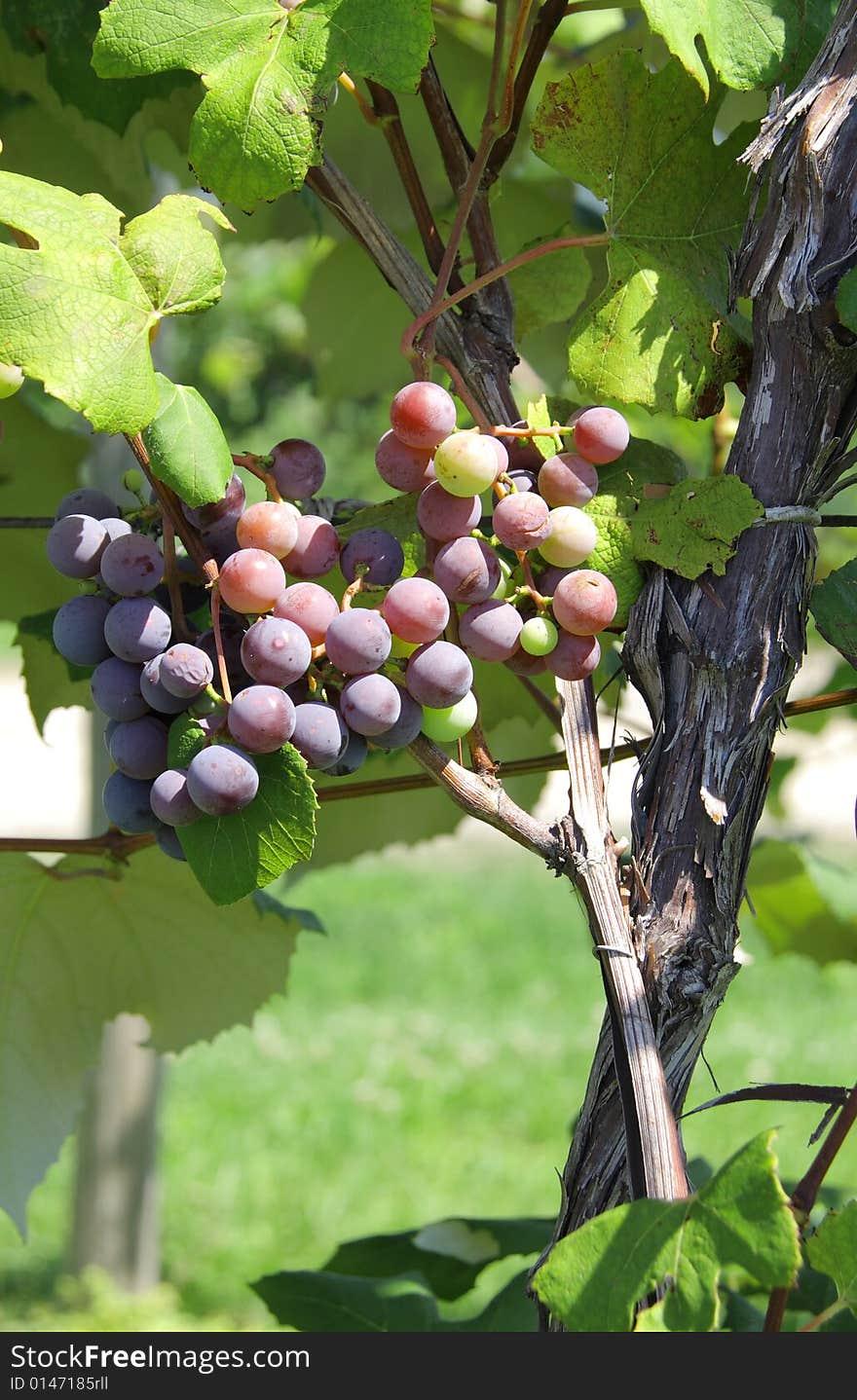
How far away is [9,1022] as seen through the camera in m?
0.92

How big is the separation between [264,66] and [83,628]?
264mm

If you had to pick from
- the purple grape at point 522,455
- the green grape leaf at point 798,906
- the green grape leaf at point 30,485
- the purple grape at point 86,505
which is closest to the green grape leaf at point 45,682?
the green grape leaf at point 30,485

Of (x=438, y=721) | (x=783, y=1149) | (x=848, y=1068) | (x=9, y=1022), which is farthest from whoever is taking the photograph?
(x=848, y=1068)

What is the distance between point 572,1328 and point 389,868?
199 inches

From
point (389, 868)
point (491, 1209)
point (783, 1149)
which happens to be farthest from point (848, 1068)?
point (389, 868)

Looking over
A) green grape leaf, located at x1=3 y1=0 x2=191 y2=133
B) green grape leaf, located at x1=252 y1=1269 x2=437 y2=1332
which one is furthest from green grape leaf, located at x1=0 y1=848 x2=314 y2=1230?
green grape leaf, located at x1=3 y1=0 x2=191 y2=133

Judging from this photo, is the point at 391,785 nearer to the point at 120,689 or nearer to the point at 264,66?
the point at 120,689

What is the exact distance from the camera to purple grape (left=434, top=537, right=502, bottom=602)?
58 centimetres

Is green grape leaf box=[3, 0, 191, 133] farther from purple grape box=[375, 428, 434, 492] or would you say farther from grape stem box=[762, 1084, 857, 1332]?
grape stem box=[762, 1084, 857, 1332]

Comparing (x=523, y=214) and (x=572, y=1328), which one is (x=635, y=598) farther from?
(x=523, y=214)

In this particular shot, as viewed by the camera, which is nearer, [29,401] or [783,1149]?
[29,401]

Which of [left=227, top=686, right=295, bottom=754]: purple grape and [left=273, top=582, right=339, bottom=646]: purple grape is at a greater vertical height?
[left=273, top=582, right=339, bottom=646]: purple grape

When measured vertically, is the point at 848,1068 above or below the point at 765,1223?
above

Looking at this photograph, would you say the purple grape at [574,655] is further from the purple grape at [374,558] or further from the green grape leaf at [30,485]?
the green grape leaf at [30,485]
